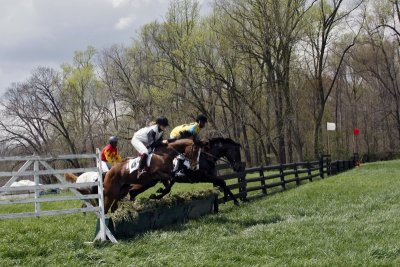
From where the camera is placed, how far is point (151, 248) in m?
8.15

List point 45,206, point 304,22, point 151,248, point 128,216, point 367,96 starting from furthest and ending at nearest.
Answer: point 367,96 < point 304,22 < point 45,206 < point 128,216 < point 151,248

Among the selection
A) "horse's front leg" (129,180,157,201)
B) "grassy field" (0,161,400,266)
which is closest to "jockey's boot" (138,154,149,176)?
"horse's front leg" (129,180,157,201)

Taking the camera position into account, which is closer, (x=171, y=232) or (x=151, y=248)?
(x=151, y=248)

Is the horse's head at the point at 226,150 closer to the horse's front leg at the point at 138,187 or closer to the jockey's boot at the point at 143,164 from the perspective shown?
the horse's front leg at the point at 138,187

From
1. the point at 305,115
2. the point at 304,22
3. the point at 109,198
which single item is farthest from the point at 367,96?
the point at 109,198

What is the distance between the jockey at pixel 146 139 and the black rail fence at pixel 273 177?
3624 millimetres

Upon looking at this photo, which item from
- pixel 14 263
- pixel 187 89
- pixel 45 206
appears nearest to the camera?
pixel 14 263

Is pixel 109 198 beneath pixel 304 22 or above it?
beneath

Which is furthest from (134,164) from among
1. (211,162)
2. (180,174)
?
(211,162)

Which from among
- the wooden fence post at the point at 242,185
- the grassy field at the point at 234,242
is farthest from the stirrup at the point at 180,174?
the wooden fence post at the point at 242,185

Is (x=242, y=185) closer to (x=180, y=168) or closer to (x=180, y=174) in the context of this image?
(x=180, y=174)

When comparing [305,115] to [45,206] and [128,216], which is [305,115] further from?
[128,216]

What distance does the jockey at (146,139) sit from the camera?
11.0 m

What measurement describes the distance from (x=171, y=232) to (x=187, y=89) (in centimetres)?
3043
